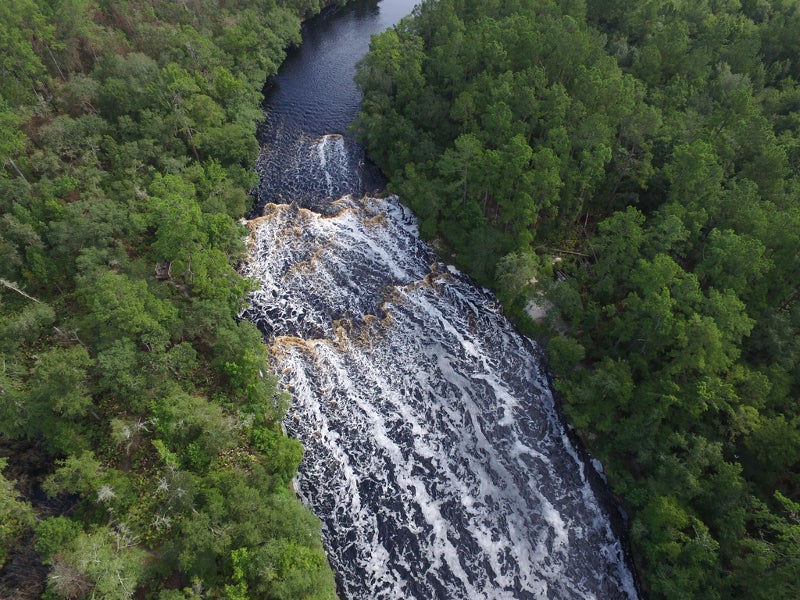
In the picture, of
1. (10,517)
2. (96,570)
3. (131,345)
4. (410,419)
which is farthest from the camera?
(410,419)

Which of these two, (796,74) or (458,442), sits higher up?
(796,74)

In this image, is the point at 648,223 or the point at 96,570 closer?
the point at 96,570

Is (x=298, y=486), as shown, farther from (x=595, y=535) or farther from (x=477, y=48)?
(x=477, y=48)

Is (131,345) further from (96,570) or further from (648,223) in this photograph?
(648,223)

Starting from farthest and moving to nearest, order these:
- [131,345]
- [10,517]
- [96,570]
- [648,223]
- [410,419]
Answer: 1. [648,223]
2. [410,419]
3. [131,345]
4. [10,517]
5. [96,570]

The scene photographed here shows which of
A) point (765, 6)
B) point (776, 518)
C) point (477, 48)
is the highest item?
point (477, 48)

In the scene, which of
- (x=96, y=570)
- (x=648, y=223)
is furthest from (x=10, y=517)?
(x=648, y=223)

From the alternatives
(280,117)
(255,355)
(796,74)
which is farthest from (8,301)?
(796,74)
